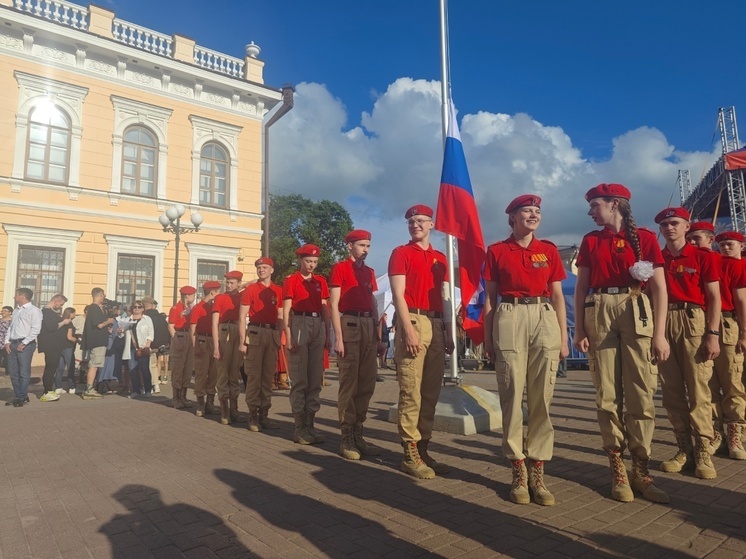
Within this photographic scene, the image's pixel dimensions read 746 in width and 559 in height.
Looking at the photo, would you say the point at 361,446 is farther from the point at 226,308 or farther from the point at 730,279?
the point at 730,279

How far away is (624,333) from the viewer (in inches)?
144

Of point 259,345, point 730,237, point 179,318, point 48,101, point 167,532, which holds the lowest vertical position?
point 167,532

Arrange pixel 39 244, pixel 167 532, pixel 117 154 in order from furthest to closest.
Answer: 1. pixel 117 154
2. pixel 39 244
3. pixel 167 532

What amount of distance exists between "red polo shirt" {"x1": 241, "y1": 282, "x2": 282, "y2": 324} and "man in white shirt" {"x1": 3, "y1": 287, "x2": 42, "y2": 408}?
4.75 m

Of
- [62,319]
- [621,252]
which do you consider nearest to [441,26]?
[621,252]

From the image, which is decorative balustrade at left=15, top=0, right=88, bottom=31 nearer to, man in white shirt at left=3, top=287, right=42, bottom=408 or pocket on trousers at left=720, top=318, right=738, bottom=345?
man in white shirt at left=3, top=287, right=42, bottom=408

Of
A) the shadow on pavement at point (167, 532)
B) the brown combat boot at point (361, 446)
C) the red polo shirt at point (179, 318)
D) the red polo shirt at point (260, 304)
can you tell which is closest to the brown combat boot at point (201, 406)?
the red polo shirt at point (179, 318)

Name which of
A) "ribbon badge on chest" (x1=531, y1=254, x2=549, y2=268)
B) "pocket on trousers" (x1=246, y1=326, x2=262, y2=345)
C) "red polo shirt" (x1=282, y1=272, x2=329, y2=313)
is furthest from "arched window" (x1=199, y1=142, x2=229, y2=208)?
"ribbon badge on chest" (x1=531, y1=254, x2=549, y2=268)

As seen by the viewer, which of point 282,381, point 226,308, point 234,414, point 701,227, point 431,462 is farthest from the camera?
point 282,381

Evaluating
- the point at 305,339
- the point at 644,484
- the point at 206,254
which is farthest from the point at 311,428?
the point at 206,254

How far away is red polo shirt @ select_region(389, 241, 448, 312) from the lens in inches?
176

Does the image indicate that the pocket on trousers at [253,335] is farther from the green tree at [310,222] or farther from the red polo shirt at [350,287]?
the green tree at [310,222]

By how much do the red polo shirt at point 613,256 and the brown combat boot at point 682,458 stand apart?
1.59 meters

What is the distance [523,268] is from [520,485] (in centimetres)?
147
